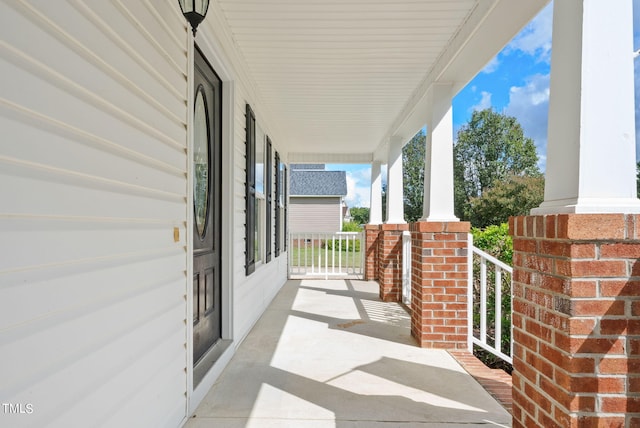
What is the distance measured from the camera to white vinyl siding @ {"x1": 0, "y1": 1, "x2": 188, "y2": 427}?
999 mm

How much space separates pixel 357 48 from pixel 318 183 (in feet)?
69.1

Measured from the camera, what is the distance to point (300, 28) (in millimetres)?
2990

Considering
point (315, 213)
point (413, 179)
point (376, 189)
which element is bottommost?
point (315, 213)

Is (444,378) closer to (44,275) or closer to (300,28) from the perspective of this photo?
(44,275)

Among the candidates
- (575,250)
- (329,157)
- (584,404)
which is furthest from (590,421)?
(329,157)

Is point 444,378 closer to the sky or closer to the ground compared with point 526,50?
closer to the ground

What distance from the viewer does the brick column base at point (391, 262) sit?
5900 millimetres

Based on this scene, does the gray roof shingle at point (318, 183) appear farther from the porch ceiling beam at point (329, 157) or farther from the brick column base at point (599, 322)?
the brick column base at point (599, 322)

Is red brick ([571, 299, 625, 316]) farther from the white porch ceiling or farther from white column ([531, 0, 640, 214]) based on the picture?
the white porch ceiling

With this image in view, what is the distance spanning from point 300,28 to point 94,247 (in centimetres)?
239

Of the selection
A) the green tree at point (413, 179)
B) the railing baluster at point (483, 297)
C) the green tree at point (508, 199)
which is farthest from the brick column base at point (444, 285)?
the green tree at point (413, 179)

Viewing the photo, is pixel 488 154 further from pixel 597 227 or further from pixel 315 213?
pixel 597 227

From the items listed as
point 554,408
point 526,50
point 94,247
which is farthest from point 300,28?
point 526,50

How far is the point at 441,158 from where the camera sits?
372 centimetres
